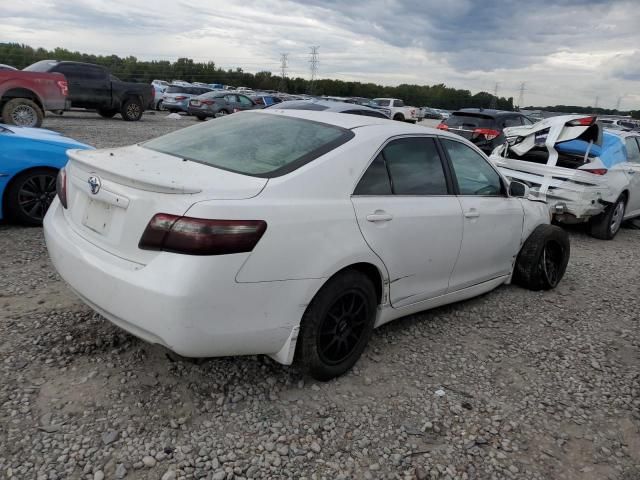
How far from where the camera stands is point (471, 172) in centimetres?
417

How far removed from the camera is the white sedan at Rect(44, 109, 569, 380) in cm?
245

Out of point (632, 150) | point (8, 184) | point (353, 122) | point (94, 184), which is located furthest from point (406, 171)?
point (632, 150)

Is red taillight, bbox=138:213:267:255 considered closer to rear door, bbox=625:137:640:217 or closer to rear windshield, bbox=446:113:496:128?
rear door, bbox=625:137:640:217

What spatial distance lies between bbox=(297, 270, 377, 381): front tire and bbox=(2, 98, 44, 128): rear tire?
11.7m

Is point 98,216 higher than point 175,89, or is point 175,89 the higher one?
point 175,89

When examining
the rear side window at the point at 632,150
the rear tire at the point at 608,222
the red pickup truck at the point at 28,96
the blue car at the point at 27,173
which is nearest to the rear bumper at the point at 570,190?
the rear tire at the point at 608,222

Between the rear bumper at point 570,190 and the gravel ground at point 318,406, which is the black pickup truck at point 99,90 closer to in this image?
the rear bumper at point 570,190

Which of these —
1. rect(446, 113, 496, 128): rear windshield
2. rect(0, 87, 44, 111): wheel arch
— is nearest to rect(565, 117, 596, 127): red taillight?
rect(446, 113, 496, 128): rear windshield

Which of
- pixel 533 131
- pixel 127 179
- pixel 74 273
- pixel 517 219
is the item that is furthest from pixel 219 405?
pixel 533 131

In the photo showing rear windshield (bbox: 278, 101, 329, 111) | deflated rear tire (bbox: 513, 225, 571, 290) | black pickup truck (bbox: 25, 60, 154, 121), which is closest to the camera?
deflated rear tire (bbox: 513, 225, 571, 290)

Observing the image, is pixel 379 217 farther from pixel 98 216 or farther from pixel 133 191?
pixel 98 216

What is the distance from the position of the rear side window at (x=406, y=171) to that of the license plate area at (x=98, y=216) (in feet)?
4.41

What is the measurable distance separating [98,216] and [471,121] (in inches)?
427

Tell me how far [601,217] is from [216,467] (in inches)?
284
